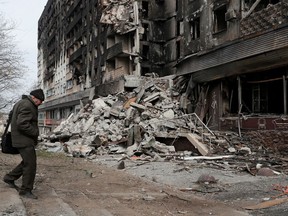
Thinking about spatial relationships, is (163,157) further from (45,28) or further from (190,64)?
(45,28)

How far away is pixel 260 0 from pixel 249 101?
206 inches

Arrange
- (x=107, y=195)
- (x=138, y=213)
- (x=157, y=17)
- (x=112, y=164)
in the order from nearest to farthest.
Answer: (x=138, y=213) → (x=107, y=195) → (x=112, y=164) → (x=157, y=17)

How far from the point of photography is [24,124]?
→ 5.88 meters

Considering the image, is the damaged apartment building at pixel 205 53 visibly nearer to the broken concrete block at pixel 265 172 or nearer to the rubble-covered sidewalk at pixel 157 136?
the rubble-covered sidewalk at pixel 157 136

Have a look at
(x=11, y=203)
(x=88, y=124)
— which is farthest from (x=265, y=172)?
(x=88, y=124)

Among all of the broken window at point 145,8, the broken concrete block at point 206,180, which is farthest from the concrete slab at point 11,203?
the broken window at point 145,8

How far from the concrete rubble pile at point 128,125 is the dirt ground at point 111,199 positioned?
6.23m

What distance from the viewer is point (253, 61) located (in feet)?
51.6

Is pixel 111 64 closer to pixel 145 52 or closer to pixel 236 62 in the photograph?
pixel 145 52

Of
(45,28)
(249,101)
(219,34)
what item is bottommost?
(249,101)

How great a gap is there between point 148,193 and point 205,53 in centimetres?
1327

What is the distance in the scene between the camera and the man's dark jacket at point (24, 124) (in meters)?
5.88

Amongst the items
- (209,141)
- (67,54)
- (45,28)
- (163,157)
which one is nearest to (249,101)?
(209,141)

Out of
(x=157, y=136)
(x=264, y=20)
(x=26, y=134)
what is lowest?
(x=157, y=136)
